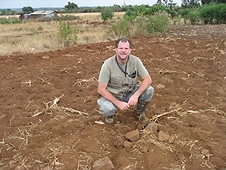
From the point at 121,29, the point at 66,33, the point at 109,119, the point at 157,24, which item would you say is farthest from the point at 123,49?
the point at 157,24

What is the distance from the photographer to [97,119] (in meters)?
3.72

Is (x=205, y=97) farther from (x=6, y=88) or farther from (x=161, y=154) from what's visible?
(x=6, y=88)

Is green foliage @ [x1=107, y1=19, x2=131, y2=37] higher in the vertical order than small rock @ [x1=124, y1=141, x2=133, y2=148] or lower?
higher

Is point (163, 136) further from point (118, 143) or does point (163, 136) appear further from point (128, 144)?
point (118, 143)

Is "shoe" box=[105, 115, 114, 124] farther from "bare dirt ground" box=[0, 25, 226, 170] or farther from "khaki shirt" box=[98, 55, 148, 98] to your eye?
"khaki shirt" box=[98, 55, 148, 98]

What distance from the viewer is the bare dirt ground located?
9.37 ft

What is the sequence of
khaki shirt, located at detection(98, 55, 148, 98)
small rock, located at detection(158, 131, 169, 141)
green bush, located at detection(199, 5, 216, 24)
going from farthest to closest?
green bush, located at detection(199, 5, 216, 24), khaki shirt, located at detection(98, 55, 148, 98), small rock, located at detection(158, 131, 169, 141)

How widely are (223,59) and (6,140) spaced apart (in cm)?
562

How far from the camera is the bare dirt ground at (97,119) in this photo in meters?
2.86

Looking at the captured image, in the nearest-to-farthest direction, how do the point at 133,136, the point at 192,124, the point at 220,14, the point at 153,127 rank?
the point at 133,136 → the point at 153,127 → the point at 192,124 → the point at 220,14

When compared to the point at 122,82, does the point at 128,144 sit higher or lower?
lower

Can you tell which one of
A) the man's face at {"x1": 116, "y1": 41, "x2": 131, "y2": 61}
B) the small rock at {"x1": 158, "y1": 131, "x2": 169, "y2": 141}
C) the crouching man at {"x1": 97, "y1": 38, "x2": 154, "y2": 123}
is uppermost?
the man's face at {"x1": 116, "y1": 41, "x2": 131, "y2": 61}

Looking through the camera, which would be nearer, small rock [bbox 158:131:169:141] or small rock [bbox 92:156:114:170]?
small rock [bbox 92:156:114:170]

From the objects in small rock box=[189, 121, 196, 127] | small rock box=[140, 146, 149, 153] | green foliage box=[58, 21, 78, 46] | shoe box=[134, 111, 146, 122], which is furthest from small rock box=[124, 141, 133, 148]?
green foliage box=[58, 21, 78, 46]
